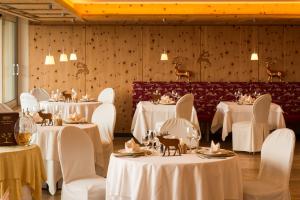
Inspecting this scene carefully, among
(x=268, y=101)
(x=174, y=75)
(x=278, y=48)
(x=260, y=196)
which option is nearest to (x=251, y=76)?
(x=278, y=48)

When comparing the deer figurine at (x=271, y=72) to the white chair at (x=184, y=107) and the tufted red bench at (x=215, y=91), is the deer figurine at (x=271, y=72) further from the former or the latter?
the white chair at (x=184, y=107)

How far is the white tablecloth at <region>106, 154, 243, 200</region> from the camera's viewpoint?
14.9ft

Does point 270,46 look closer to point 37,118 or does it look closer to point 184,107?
point 184,107

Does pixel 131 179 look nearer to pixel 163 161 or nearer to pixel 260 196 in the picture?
pixel 163 161

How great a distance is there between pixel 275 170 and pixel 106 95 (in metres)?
6.29

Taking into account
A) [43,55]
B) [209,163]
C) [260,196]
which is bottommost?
[260,196]

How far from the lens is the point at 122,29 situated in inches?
471

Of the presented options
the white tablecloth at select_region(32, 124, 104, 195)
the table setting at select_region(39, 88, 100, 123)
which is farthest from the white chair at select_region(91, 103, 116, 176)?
the table setting at select_region(39, 88, 100, 123)

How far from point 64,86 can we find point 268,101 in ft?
14.8

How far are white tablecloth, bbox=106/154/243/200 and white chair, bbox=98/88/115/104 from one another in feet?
20.1

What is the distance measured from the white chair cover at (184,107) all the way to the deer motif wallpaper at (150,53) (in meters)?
2.51

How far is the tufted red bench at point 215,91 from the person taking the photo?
458 inches

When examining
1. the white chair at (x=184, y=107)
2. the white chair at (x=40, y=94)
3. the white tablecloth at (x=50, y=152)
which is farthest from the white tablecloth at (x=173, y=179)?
the white chair at (x=40, y=94)

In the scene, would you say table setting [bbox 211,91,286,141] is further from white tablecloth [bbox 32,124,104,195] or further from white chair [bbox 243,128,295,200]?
white chair [bbox 243,128,295,200]
